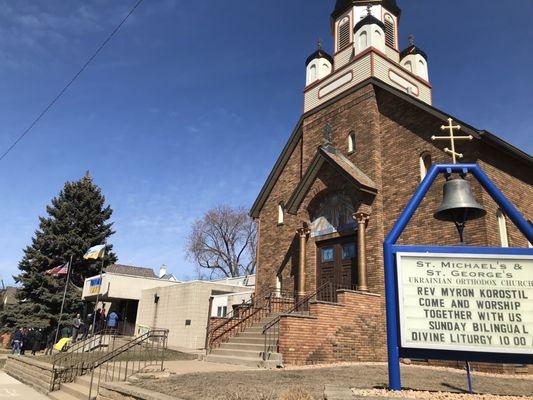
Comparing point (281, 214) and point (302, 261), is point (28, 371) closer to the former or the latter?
point (302, 261)

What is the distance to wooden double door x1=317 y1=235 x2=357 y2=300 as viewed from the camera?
16.3m

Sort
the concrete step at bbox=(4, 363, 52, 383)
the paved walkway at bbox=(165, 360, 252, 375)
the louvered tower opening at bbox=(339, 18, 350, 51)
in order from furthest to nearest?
the louvered tower opening at bbox=(339, 18, 350, 51)
the concrete step at bbox=(4, 363, 52, 383)
the paved walkway at bbox=(165, 360, 252, 375)

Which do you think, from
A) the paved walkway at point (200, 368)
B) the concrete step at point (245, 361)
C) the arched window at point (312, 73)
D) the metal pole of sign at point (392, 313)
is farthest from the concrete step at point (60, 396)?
the arched window at point (312, 73)

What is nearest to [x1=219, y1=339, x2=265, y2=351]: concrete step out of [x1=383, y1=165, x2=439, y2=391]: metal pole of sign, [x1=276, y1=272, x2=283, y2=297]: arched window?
[x1=276, y1=272, x2=283, y2=297]: arched window

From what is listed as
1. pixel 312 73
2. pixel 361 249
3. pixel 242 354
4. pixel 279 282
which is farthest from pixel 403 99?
pixel 242 354

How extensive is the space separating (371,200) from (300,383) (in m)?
9.31

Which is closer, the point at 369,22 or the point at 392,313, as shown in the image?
the point at 392,313

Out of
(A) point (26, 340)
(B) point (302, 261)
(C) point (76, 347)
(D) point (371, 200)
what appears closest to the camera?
(D) point (371, 200)

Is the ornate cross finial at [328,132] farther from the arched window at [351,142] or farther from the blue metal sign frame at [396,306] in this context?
the blue metal sign frame at [396,306]

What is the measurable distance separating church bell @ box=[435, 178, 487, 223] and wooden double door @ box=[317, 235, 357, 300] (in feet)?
31.2

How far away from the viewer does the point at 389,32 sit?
21.6m

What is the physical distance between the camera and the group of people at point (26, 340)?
25.5 m

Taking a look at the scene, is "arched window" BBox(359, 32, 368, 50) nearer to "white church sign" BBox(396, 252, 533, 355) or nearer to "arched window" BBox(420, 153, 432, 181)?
"arched window" BBox(420, 153, 432, 181)

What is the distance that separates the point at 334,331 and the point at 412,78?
13.3m
